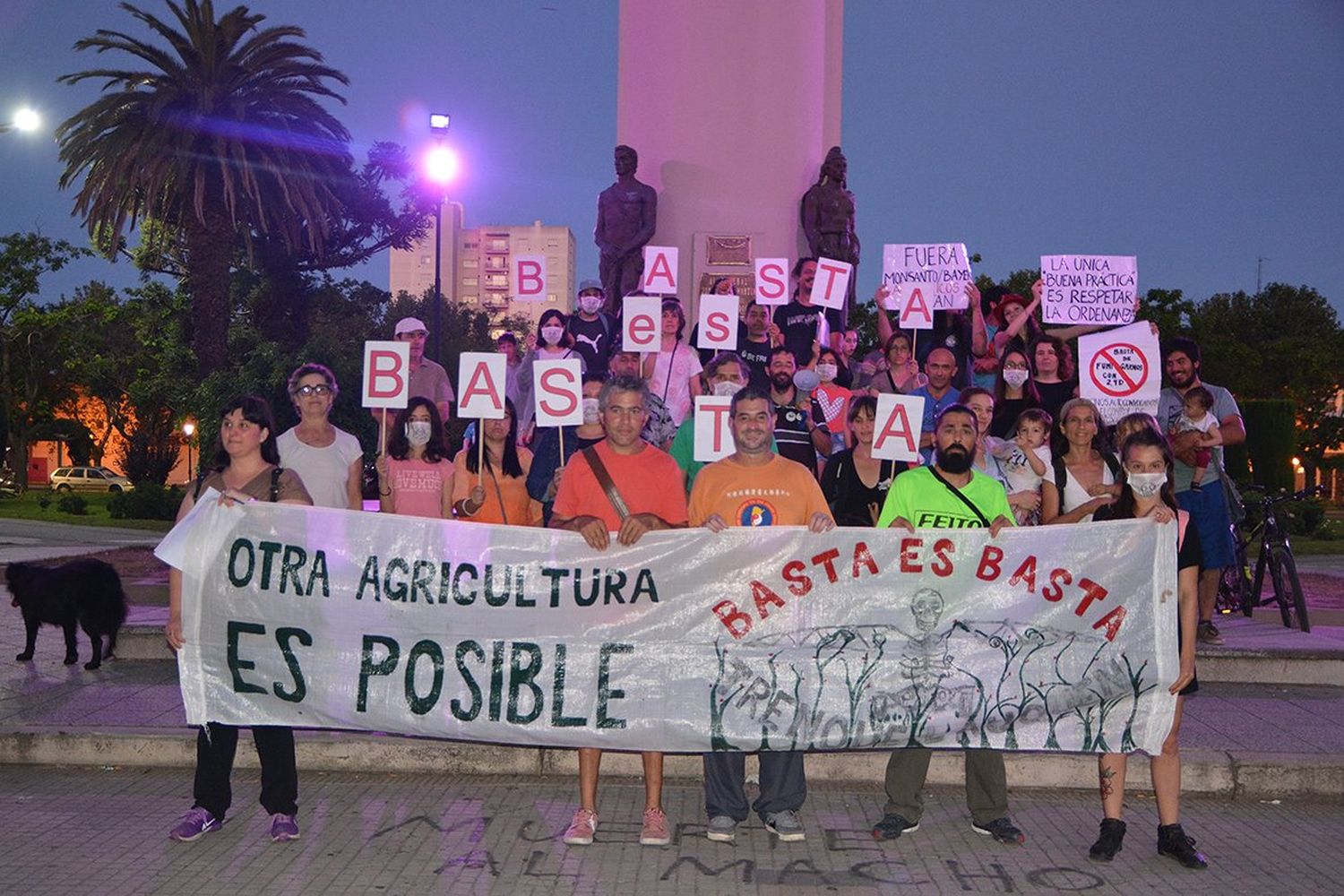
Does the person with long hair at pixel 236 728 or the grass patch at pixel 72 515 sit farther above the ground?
the person with long hair at pixel 236 728

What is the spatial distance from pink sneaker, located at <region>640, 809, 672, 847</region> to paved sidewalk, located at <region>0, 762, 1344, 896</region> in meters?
0.05

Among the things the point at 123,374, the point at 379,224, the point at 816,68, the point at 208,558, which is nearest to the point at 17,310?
the point at 123,374

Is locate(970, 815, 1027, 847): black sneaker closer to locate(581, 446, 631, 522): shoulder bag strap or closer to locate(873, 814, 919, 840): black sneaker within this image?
locate(873, 814, 919, 840): black sneaker

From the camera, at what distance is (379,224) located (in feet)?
130

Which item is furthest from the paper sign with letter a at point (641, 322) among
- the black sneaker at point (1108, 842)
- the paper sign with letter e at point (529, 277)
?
the black sneaker at point (1108, 842)

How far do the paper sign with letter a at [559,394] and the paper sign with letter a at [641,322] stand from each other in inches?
72.5

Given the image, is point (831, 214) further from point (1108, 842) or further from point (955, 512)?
point (1108, 842)

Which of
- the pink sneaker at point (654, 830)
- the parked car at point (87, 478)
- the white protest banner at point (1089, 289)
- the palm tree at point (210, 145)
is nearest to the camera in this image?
the pink sneaker at point (654, 830)

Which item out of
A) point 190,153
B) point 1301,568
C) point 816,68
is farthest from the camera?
point 190,153

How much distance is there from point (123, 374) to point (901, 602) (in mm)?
58740

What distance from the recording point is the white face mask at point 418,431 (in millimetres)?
7156

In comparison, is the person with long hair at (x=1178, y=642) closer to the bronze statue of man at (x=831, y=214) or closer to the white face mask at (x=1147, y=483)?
the white face mask at (x=1147, y=483)

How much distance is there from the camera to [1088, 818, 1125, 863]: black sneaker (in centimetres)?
556

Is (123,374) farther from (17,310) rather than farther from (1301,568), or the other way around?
(1301,568)
